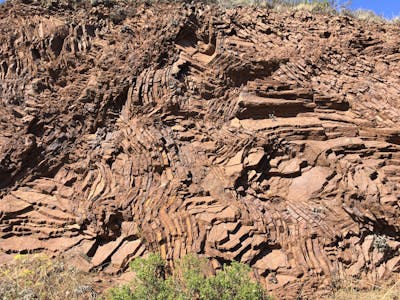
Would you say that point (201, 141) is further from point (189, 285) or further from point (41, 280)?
point (41, 280)

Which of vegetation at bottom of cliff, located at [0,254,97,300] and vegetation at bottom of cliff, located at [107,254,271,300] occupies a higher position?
vegetation at bottom of cliff, located at [107,254,271,300]

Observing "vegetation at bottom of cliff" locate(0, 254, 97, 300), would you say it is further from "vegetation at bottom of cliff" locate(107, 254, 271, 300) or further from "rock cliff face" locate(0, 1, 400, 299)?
"vegetation at bottom of cliff" locate(107, 254, 271, 300)

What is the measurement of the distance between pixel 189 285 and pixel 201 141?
9.93 feet

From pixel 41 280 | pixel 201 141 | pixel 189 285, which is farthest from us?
pixel 201 141

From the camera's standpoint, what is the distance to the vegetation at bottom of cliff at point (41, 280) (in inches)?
202

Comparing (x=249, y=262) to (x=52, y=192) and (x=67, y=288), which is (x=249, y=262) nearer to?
(x=67, y=288)

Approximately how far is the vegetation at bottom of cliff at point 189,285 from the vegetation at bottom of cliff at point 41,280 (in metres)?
0.53

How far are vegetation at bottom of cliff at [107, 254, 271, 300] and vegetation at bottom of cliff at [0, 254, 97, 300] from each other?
0.53m

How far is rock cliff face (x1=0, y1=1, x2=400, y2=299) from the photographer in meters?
6.15

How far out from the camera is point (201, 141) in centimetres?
725

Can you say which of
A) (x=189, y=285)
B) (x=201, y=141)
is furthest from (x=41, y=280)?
(x=201, y=141)

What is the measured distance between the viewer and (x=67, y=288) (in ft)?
17.9

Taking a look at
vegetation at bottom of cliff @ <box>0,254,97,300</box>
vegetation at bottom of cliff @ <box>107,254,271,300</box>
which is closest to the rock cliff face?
vegetation at bottom of cliff @ <box>0,254,97,300</box>

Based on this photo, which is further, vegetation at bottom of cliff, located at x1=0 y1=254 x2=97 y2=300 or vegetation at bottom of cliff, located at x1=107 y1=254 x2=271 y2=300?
vegetation at bottom of cliff, located at x1=0 y1=254 x2=97 y2=300
